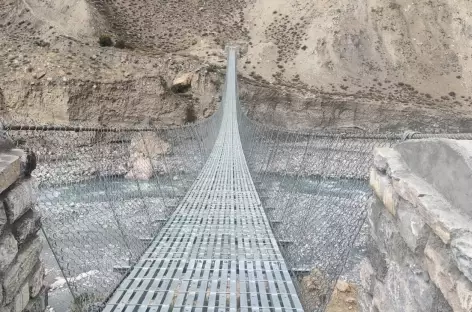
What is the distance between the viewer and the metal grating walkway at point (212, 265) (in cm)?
302

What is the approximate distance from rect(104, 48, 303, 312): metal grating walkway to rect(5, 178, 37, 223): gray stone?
1.21 m

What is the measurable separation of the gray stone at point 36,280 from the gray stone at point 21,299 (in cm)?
5

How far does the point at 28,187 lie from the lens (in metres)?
1.97

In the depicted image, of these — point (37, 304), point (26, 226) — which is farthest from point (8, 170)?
point (37, 304)

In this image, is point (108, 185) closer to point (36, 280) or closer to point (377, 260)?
point (36, 280)

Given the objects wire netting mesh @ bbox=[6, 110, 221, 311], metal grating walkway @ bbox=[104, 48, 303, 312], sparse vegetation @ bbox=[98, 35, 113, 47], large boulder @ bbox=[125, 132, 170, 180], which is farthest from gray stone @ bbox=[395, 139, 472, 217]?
sparse vegetation @ bbox=[98, 35, 113, 47]

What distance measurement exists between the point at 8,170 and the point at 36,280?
0.58m

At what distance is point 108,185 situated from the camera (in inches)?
307

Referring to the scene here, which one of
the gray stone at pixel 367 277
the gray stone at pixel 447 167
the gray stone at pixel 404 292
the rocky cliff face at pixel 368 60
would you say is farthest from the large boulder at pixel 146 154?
the gray stone at pixel 447 167

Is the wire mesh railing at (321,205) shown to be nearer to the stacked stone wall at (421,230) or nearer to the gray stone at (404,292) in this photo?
the stacked stone wall at (421,230)

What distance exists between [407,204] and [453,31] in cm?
2099

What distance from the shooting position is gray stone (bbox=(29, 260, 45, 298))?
2021 millimetres

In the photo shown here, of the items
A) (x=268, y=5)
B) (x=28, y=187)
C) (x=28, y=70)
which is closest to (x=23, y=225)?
(x=28, y=187)

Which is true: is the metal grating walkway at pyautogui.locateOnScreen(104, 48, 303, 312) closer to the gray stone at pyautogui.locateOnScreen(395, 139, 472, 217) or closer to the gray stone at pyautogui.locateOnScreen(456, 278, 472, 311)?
the gray stone at pyautogui.locateOnScreen(395, 139, 472, 217)
